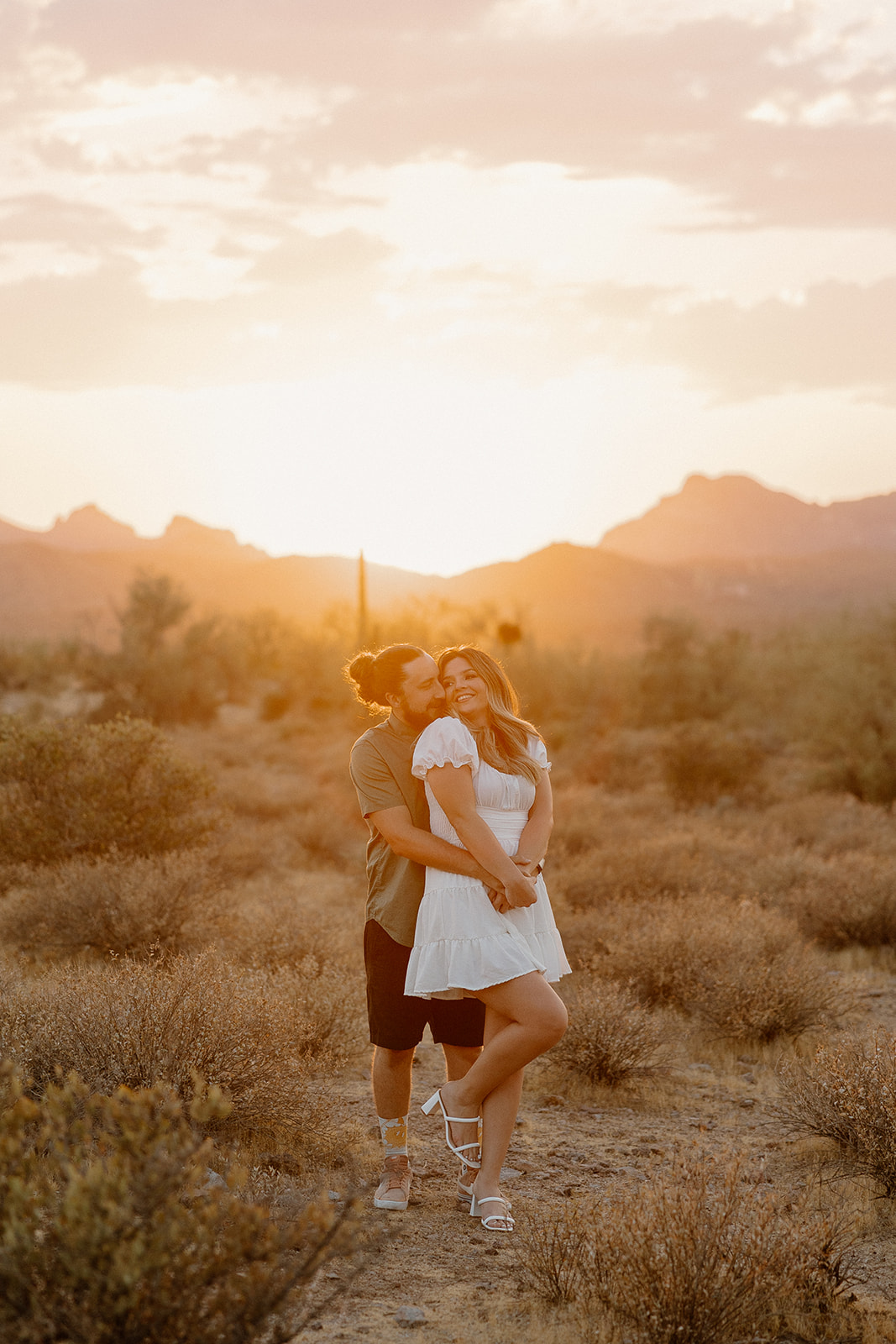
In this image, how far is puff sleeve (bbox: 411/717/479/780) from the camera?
12.9ft

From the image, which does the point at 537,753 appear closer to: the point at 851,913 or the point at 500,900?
the point at 500,900

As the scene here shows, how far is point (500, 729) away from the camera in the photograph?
4.23m

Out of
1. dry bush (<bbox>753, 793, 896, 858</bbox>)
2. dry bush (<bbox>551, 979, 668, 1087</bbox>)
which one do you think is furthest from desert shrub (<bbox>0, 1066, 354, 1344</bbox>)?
dry bush (<bbox>753, 793, 896, 858</bbox>)

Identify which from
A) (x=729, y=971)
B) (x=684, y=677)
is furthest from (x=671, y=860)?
(x=684, y=677)

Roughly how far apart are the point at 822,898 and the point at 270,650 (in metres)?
32.2

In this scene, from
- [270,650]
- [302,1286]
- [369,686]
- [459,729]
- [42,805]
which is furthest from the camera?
[270,650]

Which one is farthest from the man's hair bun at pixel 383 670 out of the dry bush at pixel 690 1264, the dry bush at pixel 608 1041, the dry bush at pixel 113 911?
the dry bush at pixel 113 911

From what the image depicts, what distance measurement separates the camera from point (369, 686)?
14.4 feet

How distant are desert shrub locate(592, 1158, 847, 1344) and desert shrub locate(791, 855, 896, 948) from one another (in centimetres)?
589

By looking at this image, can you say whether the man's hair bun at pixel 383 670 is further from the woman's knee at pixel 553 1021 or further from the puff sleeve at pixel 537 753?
the woman's knee at pixel 553 1021

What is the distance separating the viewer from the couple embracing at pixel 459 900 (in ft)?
12.9

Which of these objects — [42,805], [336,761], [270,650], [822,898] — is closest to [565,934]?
[822,898]

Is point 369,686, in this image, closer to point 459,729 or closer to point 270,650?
point 459,729

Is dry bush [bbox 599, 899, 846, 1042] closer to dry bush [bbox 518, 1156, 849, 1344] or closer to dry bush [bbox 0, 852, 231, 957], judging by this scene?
dry bush [bbox 0, 852, 231, 957]
